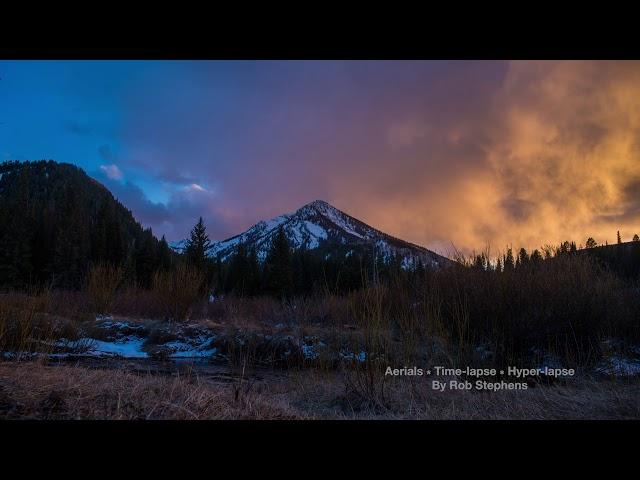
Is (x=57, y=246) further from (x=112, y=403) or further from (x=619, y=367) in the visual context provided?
(x=619, y=367)

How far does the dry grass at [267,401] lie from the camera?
278 cm

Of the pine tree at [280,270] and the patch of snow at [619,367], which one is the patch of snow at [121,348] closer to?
the patch of snow at [619,367]

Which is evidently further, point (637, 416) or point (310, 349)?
point (310, 349)

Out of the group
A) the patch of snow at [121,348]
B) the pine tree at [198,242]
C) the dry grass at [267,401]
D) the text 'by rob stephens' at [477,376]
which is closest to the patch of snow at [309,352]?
the dry grass at [267,401]

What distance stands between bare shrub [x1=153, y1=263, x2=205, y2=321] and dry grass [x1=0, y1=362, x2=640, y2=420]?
7442 mm

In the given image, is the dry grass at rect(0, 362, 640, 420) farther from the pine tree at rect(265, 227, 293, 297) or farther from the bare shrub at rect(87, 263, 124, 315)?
the pine tree at rect(265, 227, 293, 297)

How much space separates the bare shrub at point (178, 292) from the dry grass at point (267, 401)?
24.4ft

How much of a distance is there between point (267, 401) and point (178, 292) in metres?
10.2

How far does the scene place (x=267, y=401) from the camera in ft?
14.0

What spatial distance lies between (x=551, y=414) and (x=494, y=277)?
4.42m

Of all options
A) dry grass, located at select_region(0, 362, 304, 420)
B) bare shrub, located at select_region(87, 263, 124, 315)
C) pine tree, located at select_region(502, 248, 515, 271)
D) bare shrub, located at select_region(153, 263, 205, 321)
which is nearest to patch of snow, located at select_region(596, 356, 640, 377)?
pine tree, located at select_region(502, 248, 515, 271)
